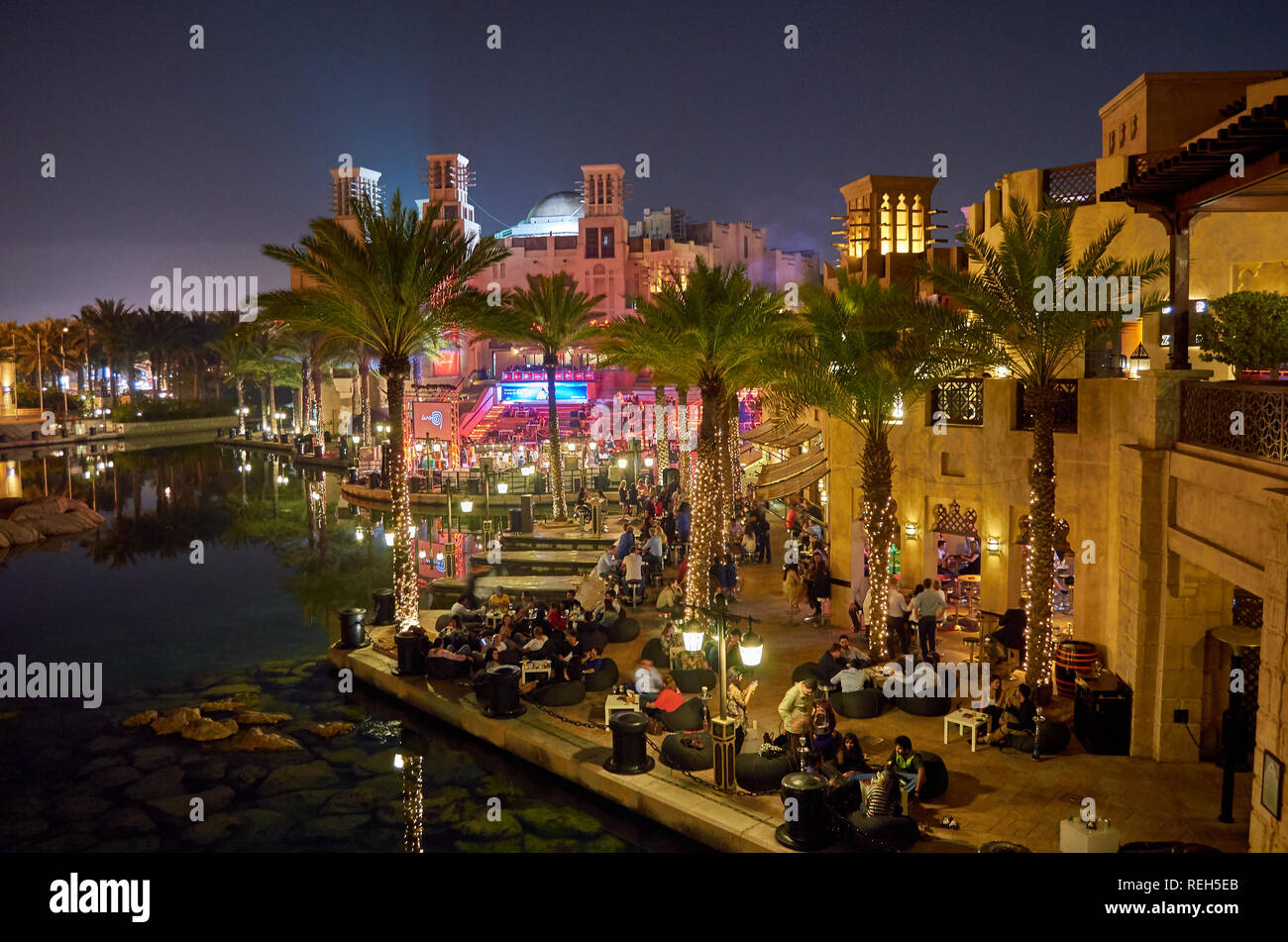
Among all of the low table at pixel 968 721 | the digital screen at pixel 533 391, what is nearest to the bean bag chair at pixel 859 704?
the low table at pixel 968 721

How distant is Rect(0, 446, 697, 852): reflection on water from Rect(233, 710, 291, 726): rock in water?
0.05 m

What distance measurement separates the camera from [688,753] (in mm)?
11336

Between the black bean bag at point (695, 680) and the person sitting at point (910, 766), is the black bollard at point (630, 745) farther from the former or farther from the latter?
the person sitting at point (910, 766)

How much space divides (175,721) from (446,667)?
14.3 ft

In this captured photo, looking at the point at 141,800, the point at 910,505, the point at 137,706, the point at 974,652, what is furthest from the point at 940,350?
the point at 137,706

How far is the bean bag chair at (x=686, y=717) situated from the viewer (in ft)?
40.4

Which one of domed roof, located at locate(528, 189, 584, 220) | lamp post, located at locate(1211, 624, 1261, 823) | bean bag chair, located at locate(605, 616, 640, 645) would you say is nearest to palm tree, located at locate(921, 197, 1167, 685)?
lamp post, located at locate(1211, 624, 1261, 823)

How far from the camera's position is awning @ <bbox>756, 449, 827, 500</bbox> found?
1950 centimetres

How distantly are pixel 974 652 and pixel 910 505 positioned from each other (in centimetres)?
305

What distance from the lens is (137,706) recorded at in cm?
1636

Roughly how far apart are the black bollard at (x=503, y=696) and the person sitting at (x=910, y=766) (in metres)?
5.83

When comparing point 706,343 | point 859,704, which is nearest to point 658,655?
point 859,704

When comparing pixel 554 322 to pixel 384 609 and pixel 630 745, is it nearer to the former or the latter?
pixel 384 609
